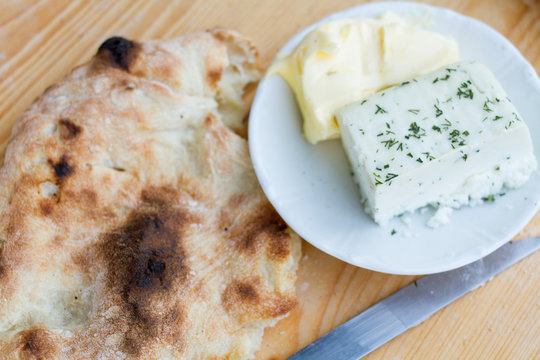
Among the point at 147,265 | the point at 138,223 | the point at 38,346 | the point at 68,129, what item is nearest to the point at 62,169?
the point at 68,129

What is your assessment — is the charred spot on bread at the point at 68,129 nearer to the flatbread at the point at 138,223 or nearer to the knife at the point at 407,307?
the flatbread at the point at 138,223

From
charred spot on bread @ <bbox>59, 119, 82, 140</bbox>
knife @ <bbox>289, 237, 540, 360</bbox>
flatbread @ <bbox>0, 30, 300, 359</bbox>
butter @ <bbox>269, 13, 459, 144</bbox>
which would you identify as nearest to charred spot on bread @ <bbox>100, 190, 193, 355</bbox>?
flatbread @ <bbox>0, 30, 300, 359</bbox>

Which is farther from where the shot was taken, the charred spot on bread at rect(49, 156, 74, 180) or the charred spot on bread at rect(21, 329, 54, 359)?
the charred spot on bread at rect(49, 156, 74, 180)

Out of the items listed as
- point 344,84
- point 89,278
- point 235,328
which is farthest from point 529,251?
point 89,278

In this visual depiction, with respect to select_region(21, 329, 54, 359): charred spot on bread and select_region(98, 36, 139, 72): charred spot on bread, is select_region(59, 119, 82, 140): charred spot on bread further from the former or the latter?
select_region(21, 329, 54, 359): charred spot on bread

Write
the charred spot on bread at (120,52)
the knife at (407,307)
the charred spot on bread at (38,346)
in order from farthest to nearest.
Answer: the charred spot on bread at (120,52)
the knife at (407,307)
the charred spot on bread at (38,346)

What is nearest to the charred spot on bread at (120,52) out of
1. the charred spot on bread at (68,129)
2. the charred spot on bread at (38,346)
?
the charred spot on bread at (68,129)

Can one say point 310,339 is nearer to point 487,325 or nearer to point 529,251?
point 487,325
